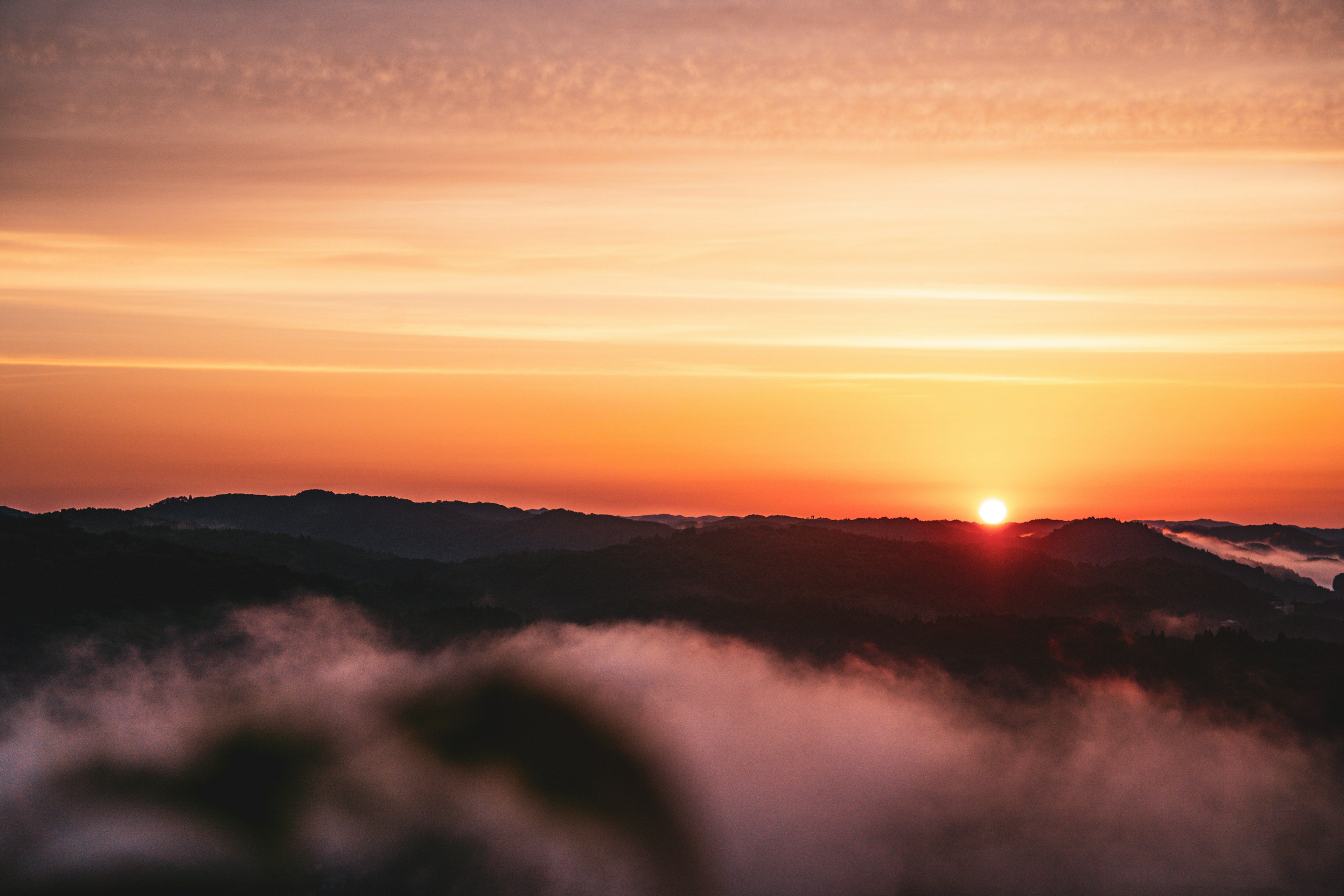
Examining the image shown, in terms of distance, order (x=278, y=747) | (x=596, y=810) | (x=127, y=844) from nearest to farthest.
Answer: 1. (x=127, y=844)
2. (x=278, y=747)
3. (x=596, y=810)

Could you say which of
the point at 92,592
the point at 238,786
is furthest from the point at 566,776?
the point at 92,592

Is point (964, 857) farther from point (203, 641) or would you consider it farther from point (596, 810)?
point (203, 641)

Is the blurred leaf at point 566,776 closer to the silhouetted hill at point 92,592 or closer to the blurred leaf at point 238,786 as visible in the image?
the blurred leaf at point 238,786

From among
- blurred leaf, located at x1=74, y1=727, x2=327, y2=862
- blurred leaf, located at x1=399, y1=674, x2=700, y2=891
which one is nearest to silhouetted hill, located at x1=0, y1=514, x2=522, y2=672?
blurred leaf, located at x1=74, y1=727, x2=327, y2=862

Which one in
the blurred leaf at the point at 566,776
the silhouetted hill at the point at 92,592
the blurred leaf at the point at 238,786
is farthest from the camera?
the blurred leaf at the point at 566,776

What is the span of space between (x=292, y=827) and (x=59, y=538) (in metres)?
65.7

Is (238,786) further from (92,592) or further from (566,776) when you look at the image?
(566,776)

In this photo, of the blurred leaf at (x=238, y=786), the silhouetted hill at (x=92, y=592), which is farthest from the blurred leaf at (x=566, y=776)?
the silhouetted hill at (x=92, y=592)

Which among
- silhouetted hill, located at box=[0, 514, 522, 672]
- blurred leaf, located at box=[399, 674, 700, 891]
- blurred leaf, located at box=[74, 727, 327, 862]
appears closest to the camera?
blurred leaf, located at box=[74, 727, 327, 862]

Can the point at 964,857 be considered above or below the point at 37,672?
below

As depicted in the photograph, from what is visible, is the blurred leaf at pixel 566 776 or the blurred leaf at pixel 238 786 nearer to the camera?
the blurred leaf at pixel 238 786

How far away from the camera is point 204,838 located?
15175 centimetres

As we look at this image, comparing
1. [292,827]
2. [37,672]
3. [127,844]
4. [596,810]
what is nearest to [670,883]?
[596,810]

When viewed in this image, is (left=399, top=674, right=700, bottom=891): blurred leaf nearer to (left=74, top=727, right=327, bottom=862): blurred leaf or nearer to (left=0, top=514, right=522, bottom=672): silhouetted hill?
(left=74, top=727, right=327, bottom=862): blurred leaf
